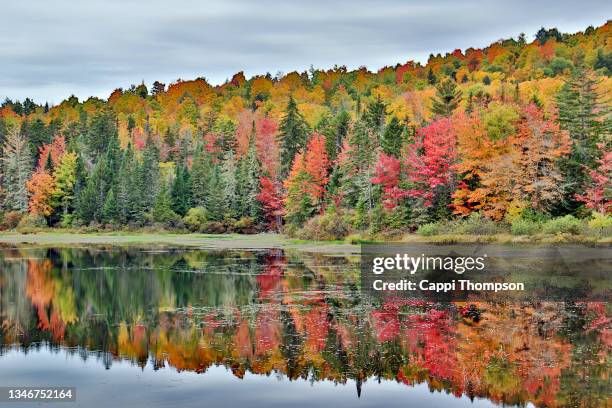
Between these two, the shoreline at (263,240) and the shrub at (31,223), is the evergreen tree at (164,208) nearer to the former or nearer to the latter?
the shoreline at (263,240)

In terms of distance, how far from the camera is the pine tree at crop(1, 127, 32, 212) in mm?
111625

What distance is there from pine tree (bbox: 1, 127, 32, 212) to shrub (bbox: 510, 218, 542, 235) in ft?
248

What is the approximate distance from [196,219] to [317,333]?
72.6m

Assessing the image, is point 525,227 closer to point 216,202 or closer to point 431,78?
point 216,202

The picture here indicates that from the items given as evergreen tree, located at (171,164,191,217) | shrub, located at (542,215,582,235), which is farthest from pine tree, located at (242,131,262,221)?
shrub, located at (542,215,582,235)

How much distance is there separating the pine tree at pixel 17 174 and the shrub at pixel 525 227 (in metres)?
75.7

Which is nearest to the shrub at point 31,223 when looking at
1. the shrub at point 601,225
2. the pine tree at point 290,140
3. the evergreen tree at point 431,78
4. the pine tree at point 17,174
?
the pine tree at point 17,174

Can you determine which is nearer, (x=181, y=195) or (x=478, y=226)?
(x=478, y=226)

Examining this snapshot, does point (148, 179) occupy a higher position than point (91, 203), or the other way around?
point (148, 179)

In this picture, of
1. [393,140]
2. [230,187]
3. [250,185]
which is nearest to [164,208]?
[230,187]

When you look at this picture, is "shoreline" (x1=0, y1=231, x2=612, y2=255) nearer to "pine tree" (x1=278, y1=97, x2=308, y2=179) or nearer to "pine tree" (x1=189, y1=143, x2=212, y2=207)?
"pine tree" (x1=189, y1=143, x2=212, y2=207)

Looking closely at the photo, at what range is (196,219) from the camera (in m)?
96.7

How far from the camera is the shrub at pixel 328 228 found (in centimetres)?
6931

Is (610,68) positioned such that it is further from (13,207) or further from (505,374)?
(505,374)
